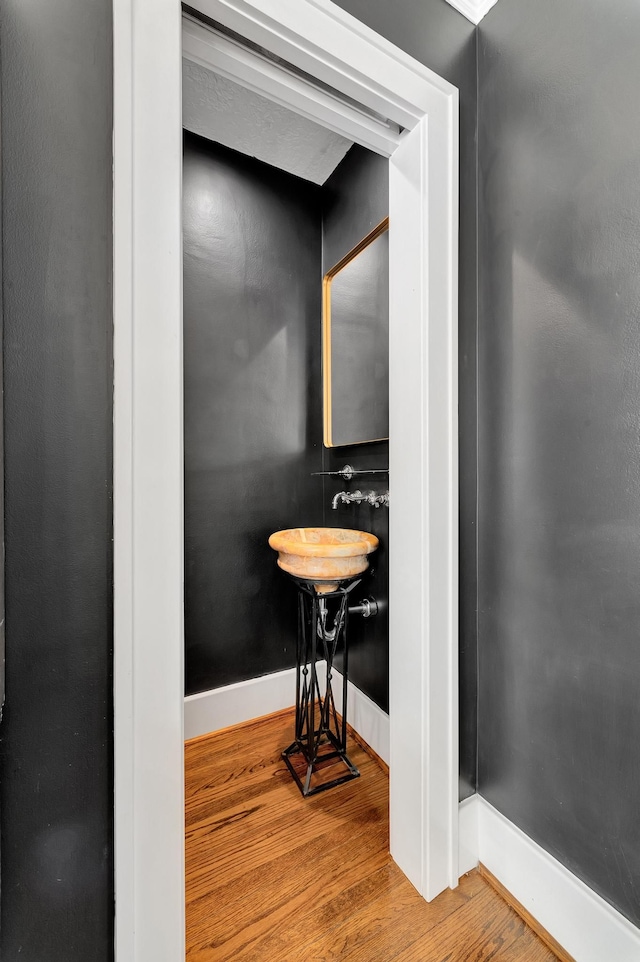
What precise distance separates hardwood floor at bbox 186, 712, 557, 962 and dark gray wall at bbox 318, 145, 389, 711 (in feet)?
1.32

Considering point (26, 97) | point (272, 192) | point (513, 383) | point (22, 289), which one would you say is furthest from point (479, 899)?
point (272, 192)

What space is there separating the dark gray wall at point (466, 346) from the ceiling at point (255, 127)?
1.96 feet

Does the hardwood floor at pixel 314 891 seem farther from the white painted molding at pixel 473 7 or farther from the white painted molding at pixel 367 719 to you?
the white painted molding at pixel 473 7

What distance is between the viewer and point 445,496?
1.13 metres

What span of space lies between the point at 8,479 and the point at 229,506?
1243 millimetres

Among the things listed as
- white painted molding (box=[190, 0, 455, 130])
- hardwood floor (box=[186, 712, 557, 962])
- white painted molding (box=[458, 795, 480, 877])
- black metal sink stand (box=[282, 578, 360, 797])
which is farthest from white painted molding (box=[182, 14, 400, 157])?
hardwood floor (box=[186, 712, 557, 962])

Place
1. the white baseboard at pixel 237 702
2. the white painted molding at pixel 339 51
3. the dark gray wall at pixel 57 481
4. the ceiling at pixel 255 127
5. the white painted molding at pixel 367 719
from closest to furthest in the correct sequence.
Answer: the dark gray wall at pixel 57 481 < the white painted molding at pixel 339 51 < the ceiling at pixel 255 127 < the white painted molding at pixel 367 719 < the white baseboard at pixel 237 702

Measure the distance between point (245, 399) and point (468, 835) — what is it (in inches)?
68.8

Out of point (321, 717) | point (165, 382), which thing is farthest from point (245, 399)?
point (321, 717)

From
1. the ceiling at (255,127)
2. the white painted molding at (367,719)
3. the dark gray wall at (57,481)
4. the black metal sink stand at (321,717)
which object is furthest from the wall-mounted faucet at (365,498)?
the ceiling at (255,127)

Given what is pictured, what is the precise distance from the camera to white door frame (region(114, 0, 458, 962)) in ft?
2.35

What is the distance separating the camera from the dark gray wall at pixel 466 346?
1.13m

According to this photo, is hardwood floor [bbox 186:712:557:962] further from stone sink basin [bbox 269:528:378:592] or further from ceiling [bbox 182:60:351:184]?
ceiling [bbox 182:60:351:184]

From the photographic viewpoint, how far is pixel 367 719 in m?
1.72
